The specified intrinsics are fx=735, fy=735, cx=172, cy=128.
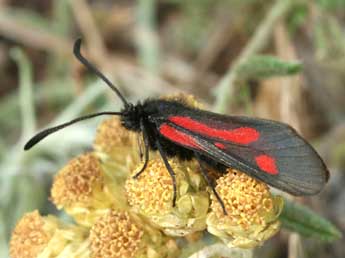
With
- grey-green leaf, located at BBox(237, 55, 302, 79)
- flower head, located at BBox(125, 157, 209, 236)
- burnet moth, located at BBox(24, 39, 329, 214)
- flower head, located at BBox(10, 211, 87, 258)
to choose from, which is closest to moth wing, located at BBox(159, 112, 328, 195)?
burnet moth, located at BBox(24, 39, 329, 214)

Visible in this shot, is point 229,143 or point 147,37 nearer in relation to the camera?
point 229,143

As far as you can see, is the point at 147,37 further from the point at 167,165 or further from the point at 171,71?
the point at 167,165

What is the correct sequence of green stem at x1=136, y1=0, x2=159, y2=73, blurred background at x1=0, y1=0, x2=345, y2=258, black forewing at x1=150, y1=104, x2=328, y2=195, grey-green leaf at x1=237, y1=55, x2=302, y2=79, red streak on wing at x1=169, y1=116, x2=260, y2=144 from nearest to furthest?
black forewing at x1=150, y1=104, x2=328, y2=195, red streak on wing at x1=169, y1=116, x2=260, y2=144, grey-green leaf at x1=237, y1=55, x2=302, y2=79, blurred background at x1=0, y1=0, x2=345, y2=258, green stem at x1=136, y1=0, x2=159, y2=73

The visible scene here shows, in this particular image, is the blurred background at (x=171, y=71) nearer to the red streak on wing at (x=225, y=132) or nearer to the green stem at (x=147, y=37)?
the green stem at (x=147, y=37)

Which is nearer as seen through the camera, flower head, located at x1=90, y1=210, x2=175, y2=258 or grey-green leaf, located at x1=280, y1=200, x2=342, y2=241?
flower head, located at x1=90, y1=210, x2=175, y2=258

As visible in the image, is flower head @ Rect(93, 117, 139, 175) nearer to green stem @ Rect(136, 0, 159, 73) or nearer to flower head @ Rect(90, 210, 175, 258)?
flower head @ Rect(90, 210, 175, 258)

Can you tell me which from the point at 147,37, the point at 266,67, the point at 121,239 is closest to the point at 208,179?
the point at 121,239

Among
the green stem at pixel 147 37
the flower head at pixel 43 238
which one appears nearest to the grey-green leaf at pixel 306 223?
the flower head at pixel 43 238
